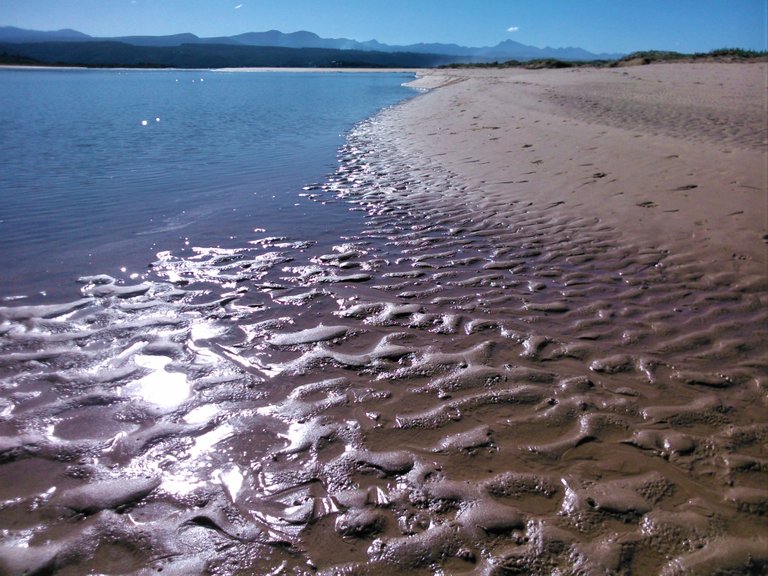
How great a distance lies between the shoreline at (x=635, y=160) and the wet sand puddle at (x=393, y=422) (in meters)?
1.29

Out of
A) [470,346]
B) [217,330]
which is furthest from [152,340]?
[470,346]

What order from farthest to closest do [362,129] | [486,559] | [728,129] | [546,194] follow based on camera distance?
[362,129] → [728,129] → [546,194] → [486,559]

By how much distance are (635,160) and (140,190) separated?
31.1 feet

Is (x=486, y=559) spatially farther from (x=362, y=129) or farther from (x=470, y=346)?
(x=362, y=129)

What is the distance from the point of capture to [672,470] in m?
2.68

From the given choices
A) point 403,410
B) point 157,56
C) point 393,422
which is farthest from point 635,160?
point 157,56

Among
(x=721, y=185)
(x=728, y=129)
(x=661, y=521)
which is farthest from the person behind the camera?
(x=728, y=129)

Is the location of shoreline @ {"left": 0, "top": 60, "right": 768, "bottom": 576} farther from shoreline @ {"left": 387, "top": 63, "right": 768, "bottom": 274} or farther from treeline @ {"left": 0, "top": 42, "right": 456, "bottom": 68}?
treeline @ {"left": 0, "top": 42, "right": 456, "bottom": 68}

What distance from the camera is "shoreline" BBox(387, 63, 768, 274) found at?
19.8 ft

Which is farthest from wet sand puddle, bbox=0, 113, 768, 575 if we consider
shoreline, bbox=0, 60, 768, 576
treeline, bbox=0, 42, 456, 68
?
treeline, bbox=0, 42, 456, 68

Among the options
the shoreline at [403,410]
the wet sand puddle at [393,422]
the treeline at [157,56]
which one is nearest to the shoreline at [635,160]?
the shoreline at [403,410]

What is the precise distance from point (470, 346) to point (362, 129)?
14989 mm

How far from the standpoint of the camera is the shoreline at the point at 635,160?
237 inches

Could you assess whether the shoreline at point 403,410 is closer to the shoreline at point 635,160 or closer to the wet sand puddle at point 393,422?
the wet sand puddle at point 393,422
